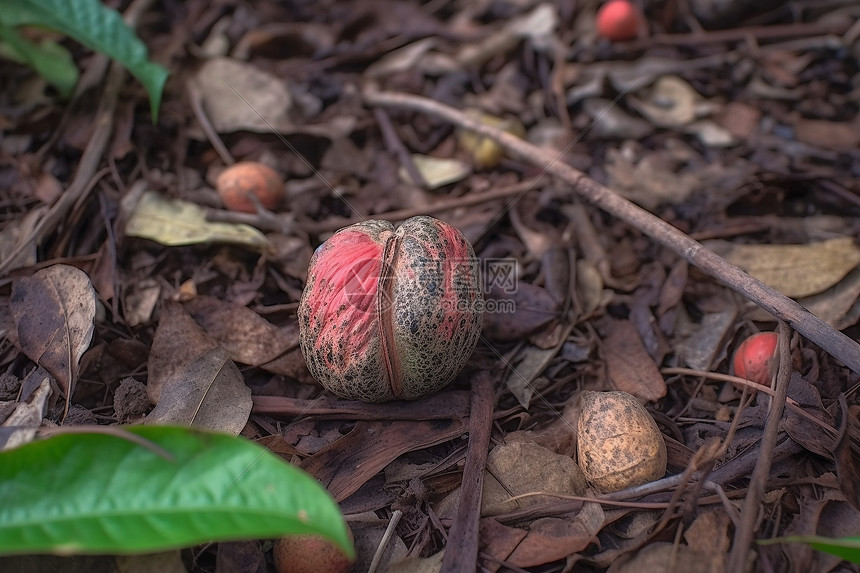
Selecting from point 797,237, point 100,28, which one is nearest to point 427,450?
point 797,237

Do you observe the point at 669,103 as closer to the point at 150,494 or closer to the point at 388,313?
the point at 388,313

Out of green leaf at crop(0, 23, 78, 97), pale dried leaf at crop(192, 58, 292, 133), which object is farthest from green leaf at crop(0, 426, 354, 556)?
green leaf at crop(0, 23, 78, 97)

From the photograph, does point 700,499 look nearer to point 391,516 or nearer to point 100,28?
point 391,516

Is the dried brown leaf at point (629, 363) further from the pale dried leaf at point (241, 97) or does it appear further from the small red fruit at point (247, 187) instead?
the pale dried leaf at point (241, 97)

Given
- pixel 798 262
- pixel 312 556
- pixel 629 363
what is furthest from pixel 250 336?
pixel 798 262

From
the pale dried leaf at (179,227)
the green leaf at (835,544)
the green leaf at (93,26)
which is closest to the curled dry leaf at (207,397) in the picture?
the pale dried leaf at (179,227)
